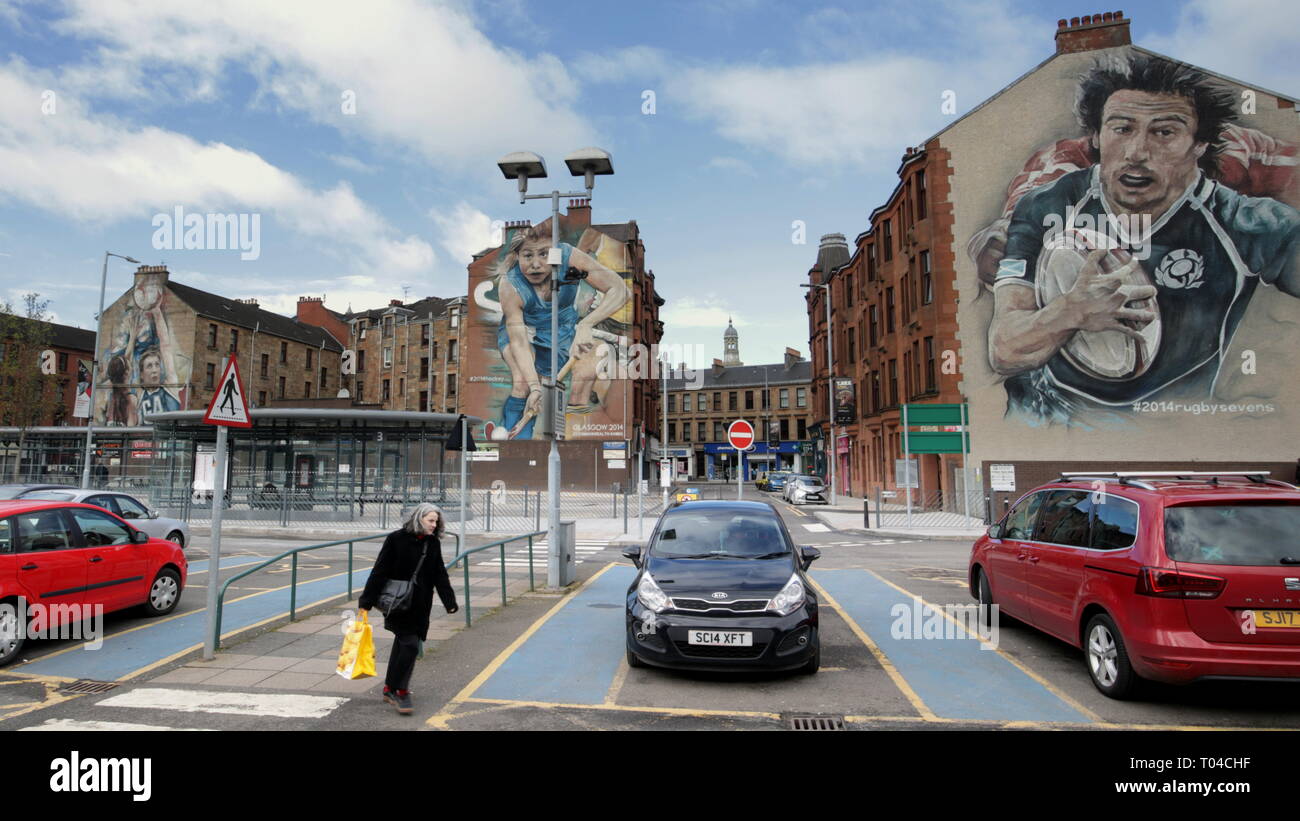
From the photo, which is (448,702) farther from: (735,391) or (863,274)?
(735,391)

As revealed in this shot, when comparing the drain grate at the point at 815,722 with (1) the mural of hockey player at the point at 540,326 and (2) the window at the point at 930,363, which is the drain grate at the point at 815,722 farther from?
(1) the mural of hockey player at the point at 540,326

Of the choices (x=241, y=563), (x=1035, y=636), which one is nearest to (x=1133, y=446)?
(x=1035, y=636)

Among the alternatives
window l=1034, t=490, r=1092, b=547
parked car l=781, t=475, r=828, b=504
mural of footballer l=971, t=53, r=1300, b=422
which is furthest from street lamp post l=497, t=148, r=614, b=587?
parked car l=781, t=475, r=828, b=504

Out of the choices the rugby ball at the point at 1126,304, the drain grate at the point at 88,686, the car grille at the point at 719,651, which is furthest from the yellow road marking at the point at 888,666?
the rugby ball at the point at 1126,304

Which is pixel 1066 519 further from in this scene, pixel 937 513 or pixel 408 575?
pixel 937 513

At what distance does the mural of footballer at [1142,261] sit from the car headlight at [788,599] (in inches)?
1038

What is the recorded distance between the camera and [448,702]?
5.69 m

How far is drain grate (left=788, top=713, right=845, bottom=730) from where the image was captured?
5.11m

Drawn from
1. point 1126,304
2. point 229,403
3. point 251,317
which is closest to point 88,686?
point 229,403

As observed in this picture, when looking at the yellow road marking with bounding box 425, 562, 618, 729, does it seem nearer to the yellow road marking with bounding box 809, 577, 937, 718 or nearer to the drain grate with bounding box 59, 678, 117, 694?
the drain grate with bounding box 59, 678, 117, 694

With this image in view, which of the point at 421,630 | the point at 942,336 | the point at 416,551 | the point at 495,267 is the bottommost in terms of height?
the point at 421,630

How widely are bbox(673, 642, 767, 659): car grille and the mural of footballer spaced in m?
27.0
